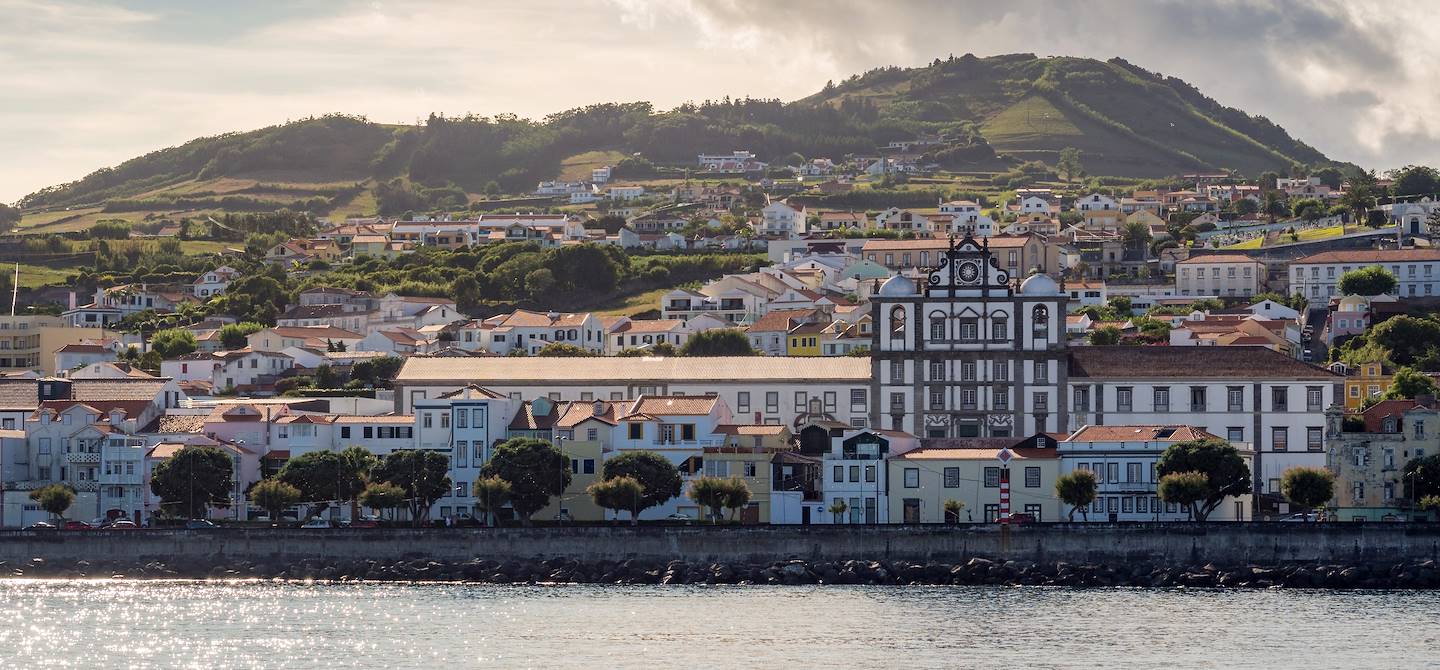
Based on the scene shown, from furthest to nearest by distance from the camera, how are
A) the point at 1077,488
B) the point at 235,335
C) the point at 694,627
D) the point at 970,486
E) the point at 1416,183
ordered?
the point at 1416,183 → the point at 235,335 → the point at 970,486 → the point at 1077,488 → the point at 694,627

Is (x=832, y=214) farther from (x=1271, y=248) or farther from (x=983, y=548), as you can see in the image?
(x=983, y=548)

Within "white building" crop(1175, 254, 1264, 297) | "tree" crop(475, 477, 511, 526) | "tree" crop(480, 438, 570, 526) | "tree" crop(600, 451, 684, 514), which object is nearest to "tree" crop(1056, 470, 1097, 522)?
"tree" crop(600, 451, 684, 514)

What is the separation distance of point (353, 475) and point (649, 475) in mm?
9187

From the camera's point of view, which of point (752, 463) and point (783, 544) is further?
point (752, 463)

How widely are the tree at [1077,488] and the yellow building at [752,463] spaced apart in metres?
8.85

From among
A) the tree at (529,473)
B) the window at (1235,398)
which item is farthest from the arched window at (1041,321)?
the tree at (529,473)

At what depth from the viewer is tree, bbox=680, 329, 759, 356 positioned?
10319 centimetres

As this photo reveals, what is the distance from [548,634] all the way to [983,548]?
1644 centimetres

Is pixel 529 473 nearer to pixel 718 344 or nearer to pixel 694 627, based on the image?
pixel 694 627

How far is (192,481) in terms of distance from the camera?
75438 mm

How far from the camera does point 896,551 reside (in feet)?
229

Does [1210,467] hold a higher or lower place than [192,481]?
higher

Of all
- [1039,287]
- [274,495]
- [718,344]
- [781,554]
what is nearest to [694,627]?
[781,554]

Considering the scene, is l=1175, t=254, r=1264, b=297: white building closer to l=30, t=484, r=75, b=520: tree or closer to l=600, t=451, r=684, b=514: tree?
l=600, t=451, r=684, b=514: tree
